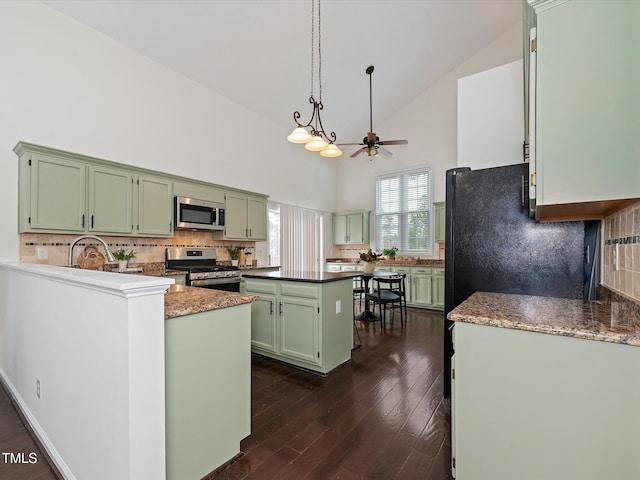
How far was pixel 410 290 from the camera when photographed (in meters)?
6.12

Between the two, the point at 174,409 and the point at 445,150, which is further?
the point at 445,150

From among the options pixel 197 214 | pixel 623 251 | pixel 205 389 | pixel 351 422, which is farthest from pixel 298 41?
pixel 351 422

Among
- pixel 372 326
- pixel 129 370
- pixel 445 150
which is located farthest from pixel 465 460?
pixel 445 150

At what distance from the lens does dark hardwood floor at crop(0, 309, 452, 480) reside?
1.66m

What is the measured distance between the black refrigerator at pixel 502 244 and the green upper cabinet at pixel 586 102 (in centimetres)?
78

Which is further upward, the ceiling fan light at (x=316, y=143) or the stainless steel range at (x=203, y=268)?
the ceiling fan light at (x=316, y=143)

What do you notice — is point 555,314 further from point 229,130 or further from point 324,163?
point 324,163

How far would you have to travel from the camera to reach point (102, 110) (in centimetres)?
361

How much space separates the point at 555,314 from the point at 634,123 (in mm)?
804

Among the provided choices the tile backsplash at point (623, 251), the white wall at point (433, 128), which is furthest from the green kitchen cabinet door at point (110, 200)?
the white wall at point (433, 128)

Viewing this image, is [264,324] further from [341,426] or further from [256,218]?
[256,218]

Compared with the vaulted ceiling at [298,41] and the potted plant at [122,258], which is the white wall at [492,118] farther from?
the potted plant at [122,258]

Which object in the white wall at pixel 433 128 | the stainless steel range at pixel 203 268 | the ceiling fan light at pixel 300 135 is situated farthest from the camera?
the white wall at pixel 433 128

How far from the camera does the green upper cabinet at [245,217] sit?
15.7 feet
